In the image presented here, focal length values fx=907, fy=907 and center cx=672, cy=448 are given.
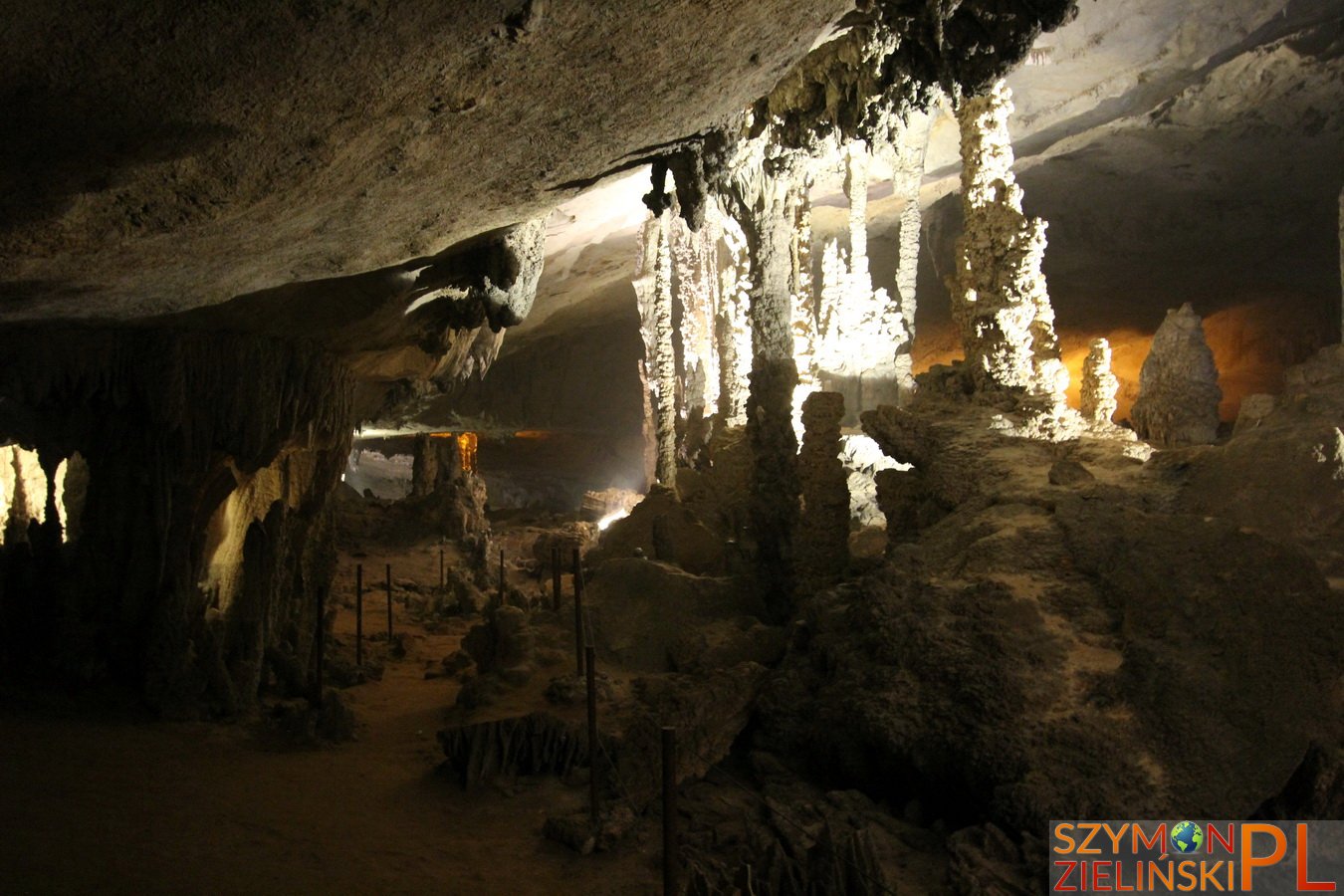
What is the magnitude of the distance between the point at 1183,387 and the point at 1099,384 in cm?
212

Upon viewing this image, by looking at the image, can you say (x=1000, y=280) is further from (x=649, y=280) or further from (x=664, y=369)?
(x=664, y=369)

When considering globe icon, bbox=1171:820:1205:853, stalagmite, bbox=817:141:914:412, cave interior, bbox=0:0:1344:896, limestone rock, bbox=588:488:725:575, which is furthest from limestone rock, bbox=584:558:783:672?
stalagmite, bbox=817:141:914:412

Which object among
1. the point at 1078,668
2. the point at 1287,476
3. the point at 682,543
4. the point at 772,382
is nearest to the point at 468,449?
the point at 682,543

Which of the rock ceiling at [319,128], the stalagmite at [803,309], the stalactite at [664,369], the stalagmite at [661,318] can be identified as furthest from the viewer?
the stalactite at [664,369]

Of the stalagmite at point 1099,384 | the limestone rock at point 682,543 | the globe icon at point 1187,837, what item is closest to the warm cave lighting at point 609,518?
the limestone rock at point 682,543

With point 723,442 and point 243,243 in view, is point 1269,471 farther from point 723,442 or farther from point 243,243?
point 723,442

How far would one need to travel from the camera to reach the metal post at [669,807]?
374 cm

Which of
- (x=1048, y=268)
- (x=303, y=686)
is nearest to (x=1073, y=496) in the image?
(x=303, y=686)

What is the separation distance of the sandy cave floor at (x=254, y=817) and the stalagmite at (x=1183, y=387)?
399 inches

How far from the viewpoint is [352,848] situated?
18.0ft

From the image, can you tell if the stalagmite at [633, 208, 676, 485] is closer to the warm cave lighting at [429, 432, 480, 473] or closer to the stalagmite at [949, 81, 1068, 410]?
the stalagmite at [949, 81, 1068, 410]

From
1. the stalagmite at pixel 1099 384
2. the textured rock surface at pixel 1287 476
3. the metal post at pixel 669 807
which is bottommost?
the metal post at pixel 669 807

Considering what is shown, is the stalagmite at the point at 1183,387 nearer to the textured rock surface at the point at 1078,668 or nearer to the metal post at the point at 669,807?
the textured rock surface at the point at 1078,668

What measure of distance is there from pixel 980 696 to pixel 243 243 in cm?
490
